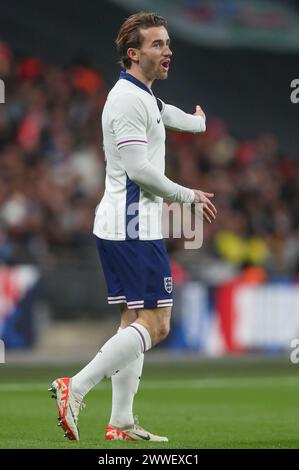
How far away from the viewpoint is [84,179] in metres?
19.5

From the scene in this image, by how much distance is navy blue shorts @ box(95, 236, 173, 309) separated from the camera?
755 centimetres

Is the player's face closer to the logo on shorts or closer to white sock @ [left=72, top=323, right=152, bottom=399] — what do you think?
the logo on shorts

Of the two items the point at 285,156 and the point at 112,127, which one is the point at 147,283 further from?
the point at 285,156

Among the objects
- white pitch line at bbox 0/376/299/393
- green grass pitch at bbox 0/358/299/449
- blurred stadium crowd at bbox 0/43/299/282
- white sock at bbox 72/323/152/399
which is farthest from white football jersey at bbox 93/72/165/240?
blurred stadium crowd at bbox 0/43/299/282

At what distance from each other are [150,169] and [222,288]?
35.8 feet

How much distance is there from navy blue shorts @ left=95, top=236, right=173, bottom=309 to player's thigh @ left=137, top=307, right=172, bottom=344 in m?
0.05

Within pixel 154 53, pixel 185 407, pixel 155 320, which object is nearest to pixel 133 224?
pixel 155 320

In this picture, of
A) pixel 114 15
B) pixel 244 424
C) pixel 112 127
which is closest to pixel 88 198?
pixel 114 15

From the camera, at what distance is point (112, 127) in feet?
25.2

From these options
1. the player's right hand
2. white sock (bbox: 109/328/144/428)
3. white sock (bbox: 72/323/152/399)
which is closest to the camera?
white sock (bbox: 72/323/152/399)

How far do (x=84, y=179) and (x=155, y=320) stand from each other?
1205 centimetres

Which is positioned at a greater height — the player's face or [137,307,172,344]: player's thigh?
the player's face

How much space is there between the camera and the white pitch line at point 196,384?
12.6m

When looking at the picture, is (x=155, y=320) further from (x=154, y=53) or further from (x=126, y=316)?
(x=154, y=53)
